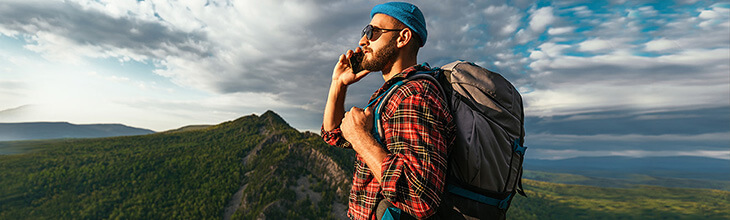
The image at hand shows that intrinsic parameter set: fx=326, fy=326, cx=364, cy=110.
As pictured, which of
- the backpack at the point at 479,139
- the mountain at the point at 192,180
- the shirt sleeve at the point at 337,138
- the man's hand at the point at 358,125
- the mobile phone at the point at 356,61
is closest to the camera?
the backpack at the point at 479,139

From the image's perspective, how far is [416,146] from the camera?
9.89 feet

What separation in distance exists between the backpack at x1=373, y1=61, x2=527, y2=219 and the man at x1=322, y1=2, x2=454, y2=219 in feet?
0.55

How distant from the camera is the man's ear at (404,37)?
405cm

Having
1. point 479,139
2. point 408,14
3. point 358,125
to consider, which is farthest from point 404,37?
point 479,139

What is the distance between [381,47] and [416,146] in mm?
1596

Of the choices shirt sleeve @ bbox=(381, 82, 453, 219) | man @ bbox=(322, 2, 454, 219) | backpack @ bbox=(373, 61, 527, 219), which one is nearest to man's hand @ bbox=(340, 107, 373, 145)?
man @ bbox=(322, 2, 454, 219)

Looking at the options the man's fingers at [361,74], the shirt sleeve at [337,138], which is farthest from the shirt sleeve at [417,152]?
the shirt sleeve at [337,138]

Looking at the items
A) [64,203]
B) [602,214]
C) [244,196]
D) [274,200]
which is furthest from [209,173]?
[602,214]

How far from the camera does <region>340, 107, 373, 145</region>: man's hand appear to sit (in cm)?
338

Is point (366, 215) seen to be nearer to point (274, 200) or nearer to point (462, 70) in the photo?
point (462, 70)

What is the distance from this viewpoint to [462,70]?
3.69 metres

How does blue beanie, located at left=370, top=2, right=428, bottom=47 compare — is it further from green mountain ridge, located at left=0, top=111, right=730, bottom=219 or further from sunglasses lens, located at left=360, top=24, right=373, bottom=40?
green mountain ridge, located at left=0, top=111, right=730, bottom=219

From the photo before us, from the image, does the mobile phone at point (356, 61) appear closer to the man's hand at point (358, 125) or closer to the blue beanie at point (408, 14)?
the blue beanie at point (408, 14)

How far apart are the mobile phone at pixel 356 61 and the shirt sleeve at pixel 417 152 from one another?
1.19 metres
